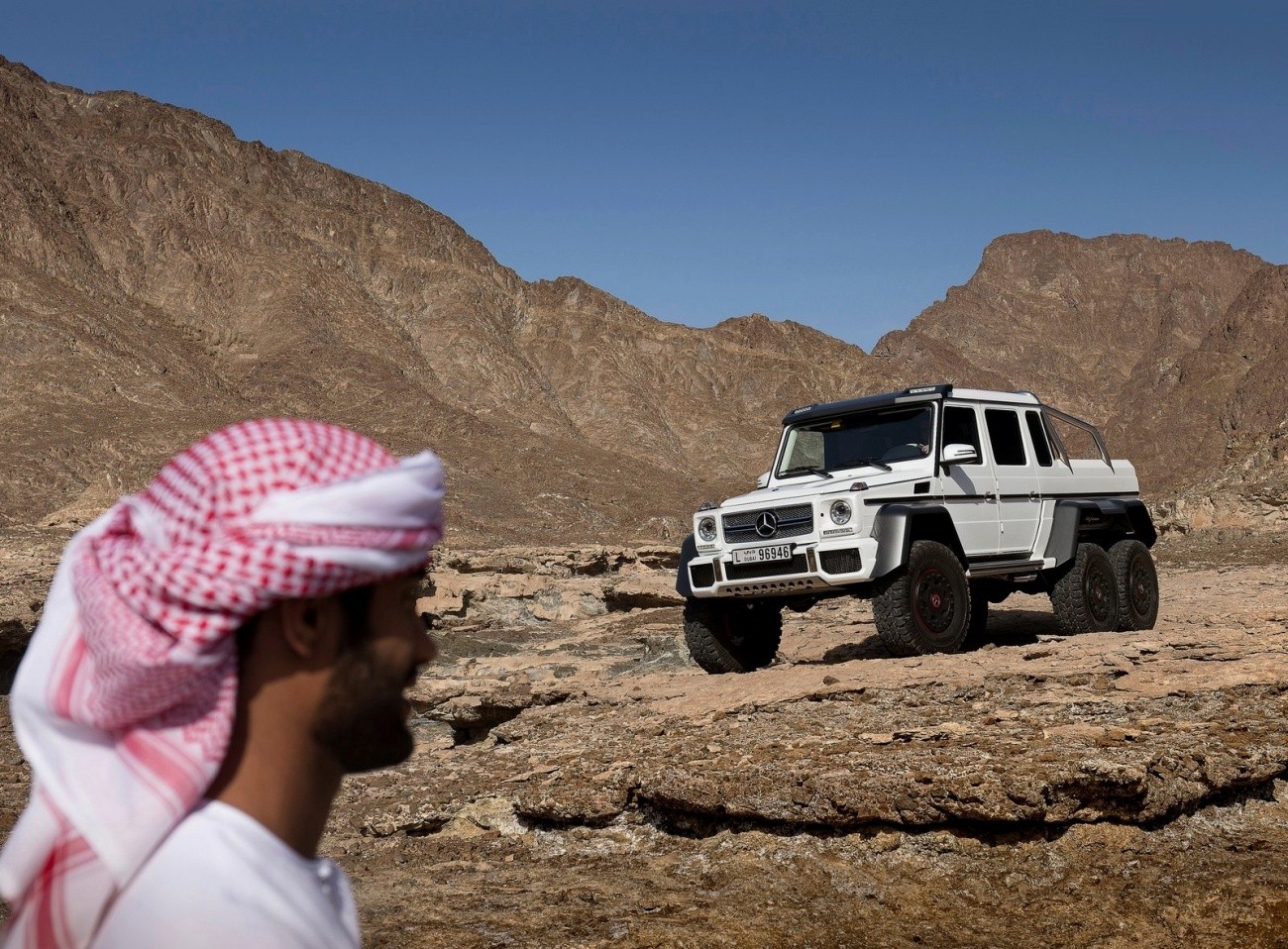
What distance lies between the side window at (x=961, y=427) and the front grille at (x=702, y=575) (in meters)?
2.00

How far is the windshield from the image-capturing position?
966 cm

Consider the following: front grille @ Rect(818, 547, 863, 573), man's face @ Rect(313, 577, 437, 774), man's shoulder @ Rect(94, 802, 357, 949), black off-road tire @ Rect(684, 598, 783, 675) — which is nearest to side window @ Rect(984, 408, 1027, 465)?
front grille @ Rect(818, 547, 863, 573)

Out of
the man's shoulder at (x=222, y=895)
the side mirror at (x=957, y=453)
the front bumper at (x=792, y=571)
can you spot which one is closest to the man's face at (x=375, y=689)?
the man's shoulder at (x=222, y=895)

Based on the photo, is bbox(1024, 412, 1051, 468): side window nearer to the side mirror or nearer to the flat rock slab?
the side mirror

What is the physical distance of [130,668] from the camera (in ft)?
4.41

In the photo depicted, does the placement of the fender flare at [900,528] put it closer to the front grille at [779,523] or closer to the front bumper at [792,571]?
the front bumper at [792,571]

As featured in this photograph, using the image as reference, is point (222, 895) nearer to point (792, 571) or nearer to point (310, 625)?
point (310, 625)

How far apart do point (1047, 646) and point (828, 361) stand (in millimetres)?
80204

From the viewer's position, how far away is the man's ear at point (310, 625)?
1431 millimetres

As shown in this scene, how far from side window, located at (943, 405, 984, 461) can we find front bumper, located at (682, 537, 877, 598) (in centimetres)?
147

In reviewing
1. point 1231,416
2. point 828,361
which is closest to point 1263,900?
point 828,361

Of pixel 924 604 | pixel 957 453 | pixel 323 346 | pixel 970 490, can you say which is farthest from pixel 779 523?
pixel 323 346

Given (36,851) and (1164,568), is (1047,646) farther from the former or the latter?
(1164,568)

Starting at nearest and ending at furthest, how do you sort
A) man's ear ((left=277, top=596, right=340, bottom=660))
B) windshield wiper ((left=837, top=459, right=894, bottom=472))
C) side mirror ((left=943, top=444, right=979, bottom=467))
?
man's ear ((left=277, top=596, right=340, bottom=660)), side mirror ((left=943, top=444, right=979, bottom=467)), windshield wiper ((left=837, top=459, right=894, bottom=472))
